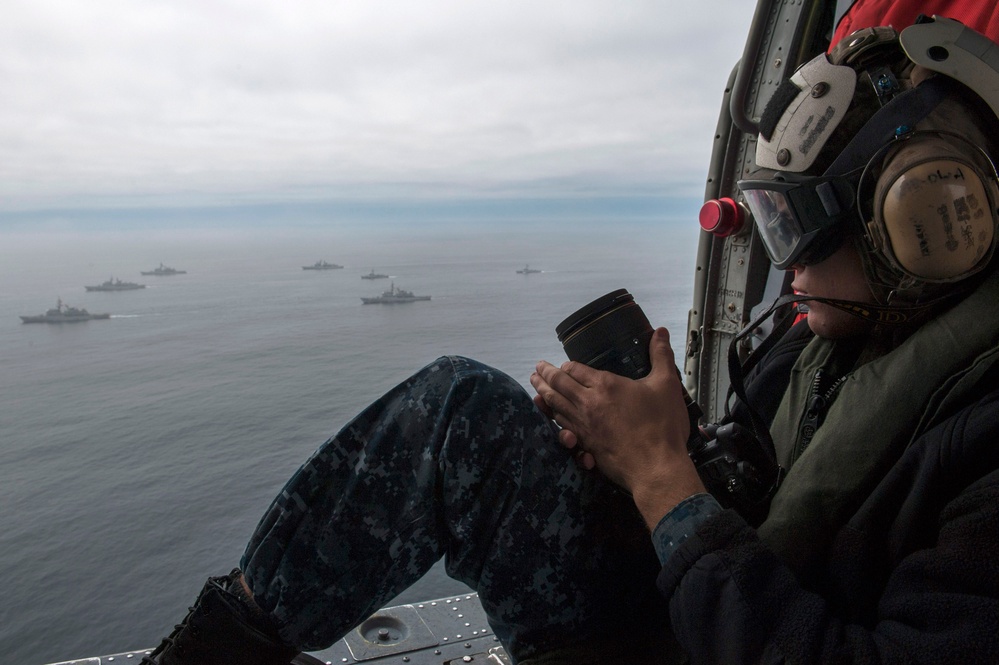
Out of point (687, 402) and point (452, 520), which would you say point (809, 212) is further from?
point (452, 520)

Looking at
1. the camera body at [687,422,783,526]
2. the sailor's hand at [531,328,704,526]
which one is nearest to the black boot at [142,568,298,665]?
the sailor's hand at [531,328,704,526]

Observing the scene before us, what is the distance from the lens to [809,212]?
2.99 ft

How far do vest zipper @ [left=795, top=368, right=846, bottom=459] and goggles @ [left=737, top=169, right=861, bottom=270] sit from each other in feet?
0.65

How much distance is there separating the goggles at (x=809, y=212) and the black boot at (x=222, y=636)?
901 mm

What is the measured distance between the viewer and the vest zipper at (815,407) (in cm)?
103

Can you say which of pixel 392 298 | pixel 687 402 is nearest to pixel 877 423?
pixel 687 402

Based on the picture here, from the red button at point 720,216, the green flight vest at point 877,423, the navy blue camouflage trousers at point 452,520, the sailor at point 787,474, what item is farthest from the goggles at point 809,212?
the red button at point 720,216

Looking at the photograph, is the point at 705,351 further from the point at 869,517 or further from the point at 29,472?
the point at 29,472

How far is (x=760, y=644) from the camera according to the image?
0.71m

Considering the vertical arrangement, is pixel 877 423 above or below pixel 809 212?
below

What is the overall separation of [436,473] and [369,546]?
0.14 m

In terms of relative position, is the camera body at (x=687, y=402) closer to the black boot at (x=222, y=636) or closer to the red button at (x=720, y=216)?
the black boot at (x=222, y=636)

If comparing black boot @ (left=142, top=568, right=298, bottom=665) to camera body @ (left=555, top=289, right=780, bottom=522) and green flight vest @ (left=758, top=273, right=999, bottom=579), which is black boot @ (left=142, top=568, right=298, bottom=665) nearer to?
camera body @ (left=555, top=289, right=780, bottom=522)

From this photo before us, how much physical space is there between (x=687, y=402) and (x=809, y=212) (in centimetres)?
30
